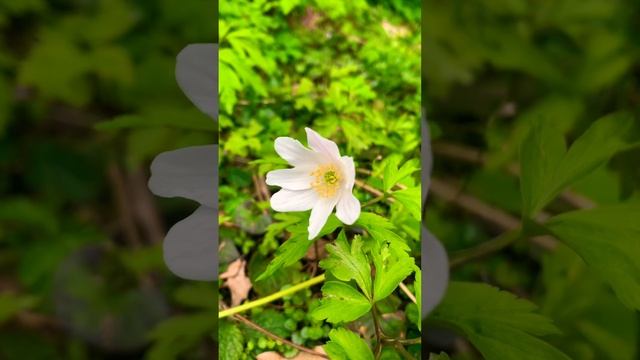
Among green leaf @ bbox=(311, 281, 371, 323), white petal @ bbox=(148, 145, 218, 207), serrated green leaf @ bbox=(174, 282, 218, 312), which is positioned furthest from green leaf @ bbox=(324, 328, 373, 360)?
serrated green leaf @ bbox=(174, 282, 218, 312)

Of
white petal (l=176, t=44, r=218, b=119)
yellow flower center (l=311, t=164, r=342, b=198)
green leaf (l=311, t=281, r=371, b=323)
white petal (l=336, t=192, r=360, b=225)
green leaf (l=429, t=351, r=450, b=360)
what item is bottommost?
green leaf (l=429, t=351, r=450, b=360)

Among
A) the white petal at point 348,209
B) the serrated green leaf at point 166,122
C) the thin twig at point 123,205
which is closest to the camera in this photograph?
the white petal at point 348,209

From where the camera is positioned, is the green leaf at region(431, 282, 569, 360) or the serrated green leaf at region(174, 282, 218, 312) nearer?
the green leaf at region(431, 282, 569, 360)

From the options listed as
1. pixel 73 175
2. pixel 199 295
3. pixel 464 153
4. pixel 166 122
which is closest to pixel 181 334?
pixel 199 295

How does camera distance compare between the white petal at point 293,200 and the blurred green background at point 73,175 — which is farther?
the blurred green background at point 73,175

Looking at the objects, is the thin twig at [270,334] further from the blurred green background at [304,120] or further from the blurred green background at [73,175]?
the blurred green background at [73,175]

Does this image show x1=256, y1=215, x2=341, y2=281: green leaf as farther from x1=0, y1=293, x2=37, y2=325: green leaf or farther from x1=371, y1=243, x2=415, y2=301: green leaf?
x1=0, y1=293, x2=37, y2=325: green leaf

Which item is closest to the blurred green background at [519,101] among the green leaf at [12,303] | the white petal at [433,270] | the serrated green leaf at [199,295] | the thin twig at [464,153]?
the thin twig at [464,153]

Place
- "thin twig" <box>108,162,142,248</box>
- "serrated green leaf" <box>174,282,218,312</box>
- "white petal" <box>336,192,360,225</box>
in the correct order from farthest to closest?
"thin twig" <box>108,162,142,248</box> → "serrated green leaf" <box>174,282,218,312</box> → "white petal" <box>336,192,360,225</box>
